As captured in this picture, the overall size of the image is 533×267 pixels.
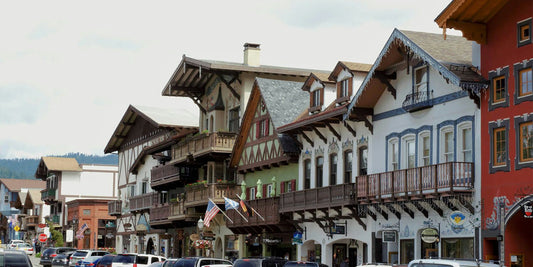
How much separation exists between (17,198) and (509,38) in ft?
382

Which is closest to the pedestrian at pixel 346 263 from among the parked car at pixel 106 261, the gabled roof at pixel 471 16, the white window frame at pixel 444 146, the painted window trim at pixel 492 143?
the white window frame at pixel 444 146

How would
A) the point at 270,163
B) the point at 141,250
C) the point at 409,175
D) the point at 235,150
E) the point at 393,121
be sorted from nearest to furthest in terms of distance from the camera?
the point at 409,175 → the point at 393,121 → the point at 270,163 → the point at 235,150 → the point at 141,250

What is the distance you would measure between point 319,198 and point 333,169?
2116mm

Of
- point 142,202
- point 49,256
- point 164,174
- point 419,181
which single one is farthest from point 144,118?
point 419,181

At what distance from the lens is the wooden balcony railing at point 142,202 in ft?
221

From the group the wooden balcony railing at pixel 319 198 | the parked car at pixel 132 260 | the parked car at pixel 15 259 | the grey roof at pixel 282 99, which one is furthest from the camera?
the grey roof at pixel 282 99

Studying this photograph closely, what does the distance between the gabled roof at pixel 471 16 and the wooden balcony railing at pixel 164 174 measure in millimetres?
A: 31378

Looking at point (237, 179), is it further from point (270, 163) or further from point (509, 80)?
point (509, 80)

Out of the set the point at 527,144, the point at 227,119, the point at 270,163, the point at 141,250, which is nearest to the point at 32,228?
the point at 141,250

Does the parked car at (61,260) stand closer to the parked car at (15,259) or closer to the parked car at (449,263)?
the parked car at (15,259)

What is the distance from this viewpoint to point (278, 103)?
4762 cm

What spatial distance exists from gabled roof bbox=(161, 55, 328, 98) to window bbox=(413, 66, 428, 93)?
700 inches

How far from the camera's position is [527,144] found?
2919 cm

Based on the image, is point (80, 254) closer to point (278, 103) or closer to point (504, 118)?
point (278, 103)
